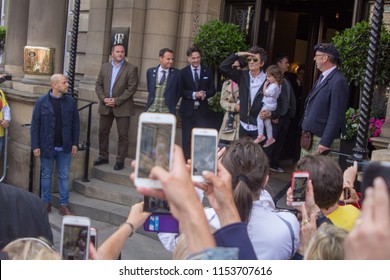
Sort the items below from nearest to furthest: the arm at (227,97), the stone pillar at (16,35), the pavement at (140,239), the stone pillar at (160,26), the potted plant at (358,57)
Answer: the pavement at (140,239), the potted plant at (358,57), the arm at (227,97), the stone pillar at (160,26), the stone pillar at (16,35)

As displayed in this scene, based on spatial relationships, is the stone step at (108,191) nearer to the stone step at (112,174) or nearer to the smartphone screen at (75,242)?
the stone step at (112,174)

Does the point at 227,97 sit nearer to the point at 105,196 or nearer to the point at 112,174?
the point at 112,174

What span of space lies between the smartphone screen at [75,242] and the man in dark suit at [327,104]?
13.4 ft

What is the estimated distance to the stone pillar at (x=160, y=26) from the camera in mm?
10211

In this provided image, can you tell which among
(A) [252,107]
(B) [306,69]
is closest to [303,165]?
(A) [252,107]

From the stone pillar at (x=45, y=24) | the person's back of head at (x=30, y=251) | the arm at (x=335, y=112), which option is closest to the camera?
the person's back of head at (x=30, y=251)

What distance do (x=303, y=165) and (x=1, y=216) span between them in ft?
6.08

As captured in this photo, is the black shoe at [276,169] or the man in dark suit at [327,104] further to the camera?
the black shoe at [276,169]

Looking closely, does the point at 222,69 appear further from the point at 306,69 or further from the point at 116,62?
the point at 306,69

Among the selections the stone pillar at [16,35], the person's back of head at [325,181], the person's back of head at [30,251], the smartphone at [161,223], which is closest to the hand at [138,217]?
the smartphone at [161,223]

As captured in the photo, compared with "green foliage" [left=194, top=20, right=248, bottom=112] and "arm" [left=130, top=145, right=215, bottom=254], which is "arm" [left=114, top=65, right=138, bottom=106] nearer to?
"green foliage" [left=194, top=20, right=248, bottom=112]

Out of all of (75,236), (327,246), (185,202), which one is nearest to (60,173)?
(75,236)

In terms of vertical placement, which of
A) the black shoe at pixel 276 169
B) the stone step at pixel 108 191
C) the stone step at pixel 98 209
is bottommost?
the stone step at pixel 98 209

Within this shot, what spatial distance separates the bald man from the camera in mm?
7930
